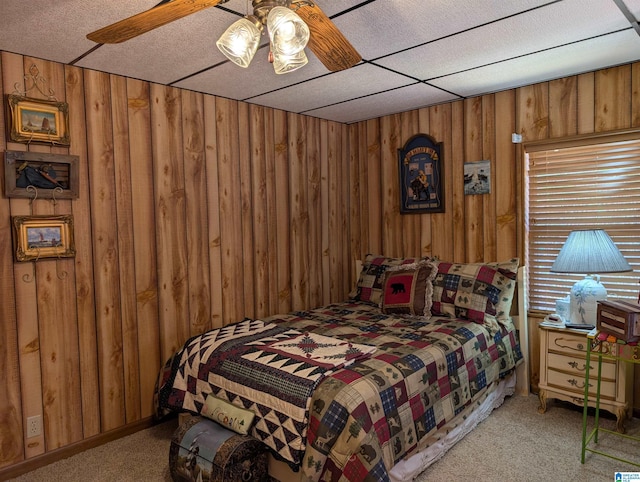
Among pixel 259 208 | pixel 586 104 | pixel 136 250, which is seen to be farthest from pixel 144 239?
pixel 586 104

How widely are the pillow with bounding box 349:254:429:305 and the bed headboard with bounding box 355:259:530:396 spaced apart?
0.72 m

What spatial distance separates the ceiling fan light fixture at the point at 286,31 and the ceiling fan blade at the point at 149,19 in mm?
195

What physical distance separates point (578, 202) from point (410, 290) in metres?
1.35

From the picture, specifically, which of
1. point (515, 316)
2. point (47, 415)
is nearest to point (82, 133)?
point (47, 415)

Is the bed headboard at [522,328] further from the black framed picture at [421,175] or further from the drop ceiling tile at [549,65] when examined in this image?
the drop ceiling tile at [549,65]

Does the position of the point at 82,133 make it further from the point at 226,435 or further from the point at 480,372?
the point at 480,372

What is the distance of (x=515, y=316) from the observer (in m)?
3.30

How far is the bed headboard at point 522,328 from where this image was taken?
3.25 m

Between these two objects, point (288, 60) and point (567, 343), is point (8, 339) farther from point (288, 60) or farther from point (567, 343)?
point (567, 343)

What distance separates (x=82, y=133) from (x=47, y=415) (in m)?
1.67

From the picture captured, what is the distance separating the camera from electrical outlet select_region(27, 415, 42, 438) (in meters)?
2.43

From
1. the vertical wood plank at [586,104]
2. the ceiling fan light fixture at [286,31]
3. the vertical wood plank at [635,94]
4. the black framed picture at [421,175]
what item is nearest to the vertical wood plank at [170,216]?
the ceiling fan light fixture at [286,31]

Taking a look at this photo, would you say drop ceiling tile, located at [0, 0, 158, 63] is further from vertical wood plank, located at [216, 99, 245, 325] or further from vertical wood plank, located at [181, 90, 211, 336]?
vertical wood plank, located at [216, 99, 245, 325]

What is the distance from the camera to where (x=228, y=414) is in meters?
2.20
